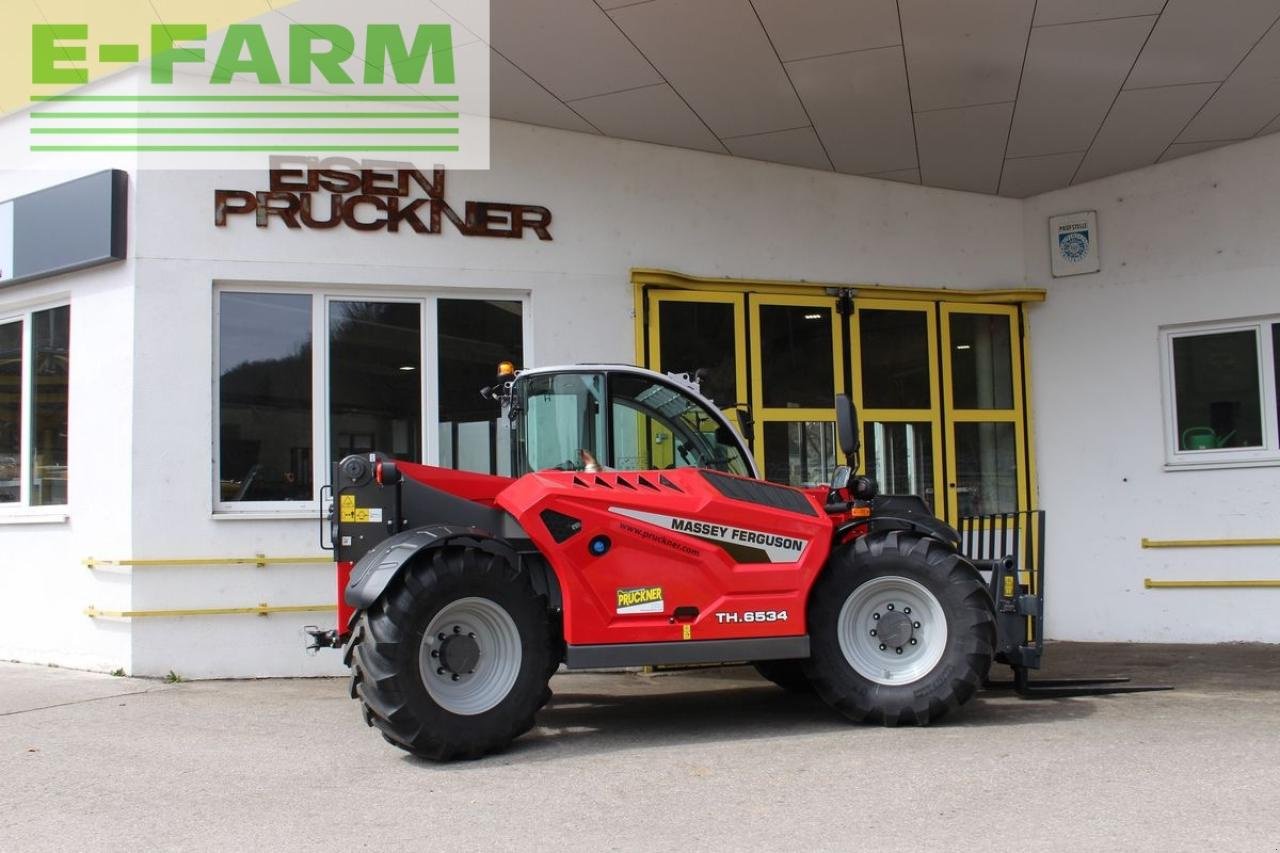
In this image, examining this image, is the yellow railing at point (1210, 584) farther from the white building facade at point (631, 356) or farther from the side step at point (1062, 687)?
the side step at point (1062, 687)

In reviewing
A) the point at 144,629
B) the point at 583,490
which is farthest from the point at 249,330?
the point at 583,490

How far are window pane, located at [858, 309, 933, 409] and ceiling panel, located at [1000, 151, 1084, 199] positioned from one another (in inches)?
58.5

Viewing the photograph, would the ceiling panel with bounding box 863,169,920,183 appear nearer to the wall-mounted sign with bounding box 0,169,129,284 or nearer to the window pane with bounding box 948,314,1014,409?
the window pane with bounding box 948,314,1014,409

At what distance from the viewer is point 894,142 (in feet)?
31.1

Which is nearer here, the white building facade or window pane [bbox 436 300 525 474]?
the white building facade

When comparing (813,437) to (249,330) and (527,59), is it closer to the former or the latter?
(527,59)

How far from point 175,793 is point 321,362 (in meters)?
4.27

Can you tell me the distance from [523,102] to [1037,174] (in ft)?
15.8

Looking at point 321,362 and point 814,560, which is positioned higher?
point 321,362

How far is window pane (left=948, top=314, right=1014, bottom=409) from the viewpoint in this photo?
34.4ft

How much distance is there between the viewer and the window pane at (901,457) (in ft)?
33.2

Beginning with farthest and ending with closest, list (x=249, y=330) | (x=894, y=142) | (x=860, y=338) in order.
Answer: (x=860, y=338) → (x=894, y=142) → (x=249, y=330)

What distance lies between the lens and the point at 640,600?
5.96 meters

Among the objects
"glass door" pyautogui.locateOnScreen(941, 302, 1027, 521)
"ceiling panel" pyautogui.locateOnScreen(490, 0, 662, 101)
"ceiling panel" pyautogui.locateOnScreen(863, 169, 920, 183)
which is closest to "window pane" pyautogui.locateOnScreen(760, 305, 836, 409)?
"glass door" pyautogui.locateOnScreen(941, 302, 1027, 521)
